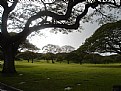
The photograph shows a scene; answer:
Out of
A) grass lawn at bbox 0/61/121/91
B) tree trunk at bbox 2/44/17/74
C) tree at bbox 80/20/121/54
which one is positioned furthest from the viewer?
tree at bbox 80/20/121/54

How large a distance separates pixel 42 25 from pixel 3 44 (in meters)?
4.63

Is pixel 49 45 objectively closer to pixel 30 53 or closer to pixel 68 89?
pixel 30 53

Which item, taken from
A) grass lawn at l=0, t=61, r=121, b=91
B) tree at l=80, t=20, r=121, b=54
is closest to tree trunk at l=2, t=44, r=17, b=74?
grass lawn at l=0, t=61, r=121, b=91

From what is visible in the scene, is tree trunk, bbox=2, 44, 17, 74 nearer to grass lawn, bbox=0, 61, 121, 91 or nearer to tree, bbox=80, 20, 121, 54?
grass lawn, bbox=0, 61, 121, 91

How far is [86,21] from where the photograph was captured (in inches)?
1275

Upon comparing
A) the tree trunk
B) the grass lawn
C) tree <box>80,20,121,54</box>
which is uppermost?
tree <box>80,20,121,54</box>

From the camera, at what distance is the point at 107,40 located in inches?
2217

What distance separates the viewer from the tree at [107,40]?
5528 cm

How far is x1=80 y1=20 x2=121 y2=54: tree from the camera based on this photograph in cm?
5528

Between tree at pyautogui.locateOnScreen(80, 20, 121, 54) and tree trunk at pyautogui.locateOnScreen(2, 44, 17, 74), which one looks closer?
tree trunk at pyautogui.locateOnScreen(2, 44, 17, 74)

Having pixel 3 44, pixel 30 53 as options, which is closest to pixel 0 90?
pixel 3 44

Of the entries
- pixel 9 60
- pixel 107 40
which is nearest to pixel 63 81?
pixel 9 60

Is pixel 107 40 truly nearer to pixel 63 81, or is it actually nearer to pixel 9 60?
pixel 9 60

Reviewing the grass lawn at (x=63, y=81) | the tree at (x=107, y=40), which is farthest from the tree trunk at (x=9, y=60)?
the tree at (x=107, y=40)
